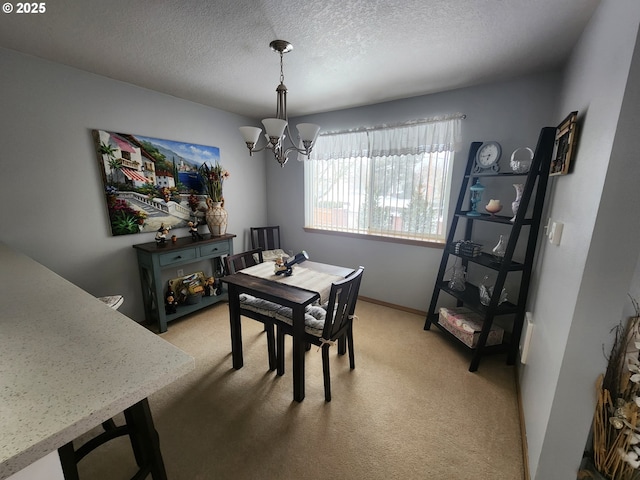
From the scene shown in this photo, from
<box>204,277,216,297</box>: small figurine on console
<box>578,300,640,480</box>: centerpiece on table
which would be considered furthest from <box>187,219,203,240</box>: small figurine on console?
<box>578,300,640,480</box>: centerpiece on table

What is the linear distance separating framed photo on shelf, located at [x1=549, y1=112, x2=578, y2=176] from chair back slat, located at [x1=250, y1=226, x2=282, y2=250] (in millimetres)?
3018

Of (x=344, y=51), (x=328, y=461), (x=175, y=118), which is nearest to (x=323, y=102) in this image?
(x=344, y=51)

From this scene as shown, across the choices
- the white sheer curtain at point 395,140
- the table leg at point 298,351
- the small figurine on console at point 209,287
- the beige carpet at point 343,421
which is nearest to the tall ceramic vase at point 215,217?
the small figurine on console at point 209,287

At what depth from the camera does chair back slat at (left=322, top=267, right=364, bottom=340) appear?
5.08 ft

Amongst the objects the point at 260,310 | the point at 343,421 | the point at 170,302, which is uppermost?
the point at 260,310

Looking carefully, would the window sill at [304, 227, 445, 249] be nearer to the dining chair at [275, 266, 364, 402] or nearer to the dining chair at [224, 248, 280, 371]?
the dining chair at [275, 266, 364, 402]

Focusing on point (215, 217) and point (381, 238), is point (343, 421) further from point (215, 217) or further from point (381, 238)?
point (215, 217)

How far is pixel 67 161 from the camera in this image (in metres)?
2.12

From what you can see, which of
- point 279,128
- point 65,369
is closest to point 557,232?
point 279,128

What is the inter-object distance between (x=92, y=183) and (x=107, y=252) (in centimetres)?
64

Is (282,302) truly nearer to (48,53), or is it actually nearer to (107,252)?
(107,252)

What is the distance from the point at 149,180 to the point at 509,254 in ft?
10.8

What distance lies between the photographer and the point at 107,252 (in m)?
2.42

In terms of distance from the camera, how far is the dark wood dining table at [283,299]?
1.65 metres
